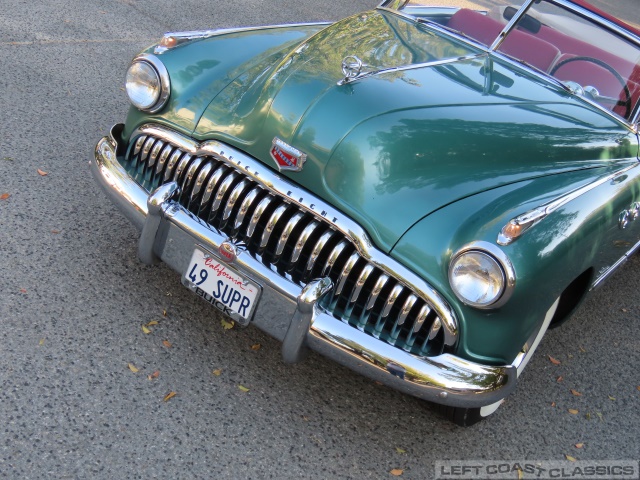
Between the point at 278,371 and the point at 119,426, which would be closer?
the point at 119,426

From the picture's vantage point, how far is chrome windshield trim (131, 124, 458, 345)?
9.32ft

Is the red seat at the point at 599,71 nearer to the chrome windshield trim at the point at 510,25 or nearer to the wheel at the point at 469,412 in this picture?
the chrome windshield trim at the point at 510,25

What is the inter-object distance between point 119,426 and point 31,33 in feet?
13.7

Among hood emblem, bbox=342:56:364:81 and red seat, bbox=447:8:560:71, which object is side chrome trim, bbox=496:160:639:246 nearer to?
hood emblem, bbox=342:56:364:81

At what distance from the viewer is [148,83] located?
3564mm

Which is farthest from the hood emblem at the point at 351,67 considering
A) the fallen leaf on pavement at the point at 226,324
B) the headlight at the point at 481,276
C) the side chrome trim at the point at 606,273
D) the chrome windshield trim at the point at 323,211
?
the side chrome trim at the point at 606,273

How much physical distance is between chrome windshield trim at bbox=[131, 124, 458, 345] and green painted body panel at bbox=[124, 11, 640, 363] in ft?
0.13

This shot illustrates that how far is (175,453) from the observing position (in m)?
2.89

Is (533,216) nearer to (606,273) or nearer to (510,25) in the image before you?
(606,273)

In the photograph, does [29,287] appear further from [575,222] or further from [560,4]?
[560,4]

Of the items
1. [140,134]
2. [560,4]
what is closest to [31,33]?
[140,134]

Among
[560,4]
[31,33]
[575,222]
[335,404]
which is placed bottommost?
[31,33]

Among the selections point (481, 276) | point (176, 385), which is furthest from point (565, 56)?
point (176, 385)

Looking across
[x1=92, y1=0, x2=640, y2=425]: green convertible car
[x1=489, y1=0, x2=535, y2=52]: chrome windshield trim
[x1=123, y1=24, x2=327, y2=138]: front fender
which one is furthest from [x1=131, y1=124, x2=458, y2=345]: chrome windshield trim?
[x1=489, y1=0, x2=535, y2=52]: chrome windshield trim
